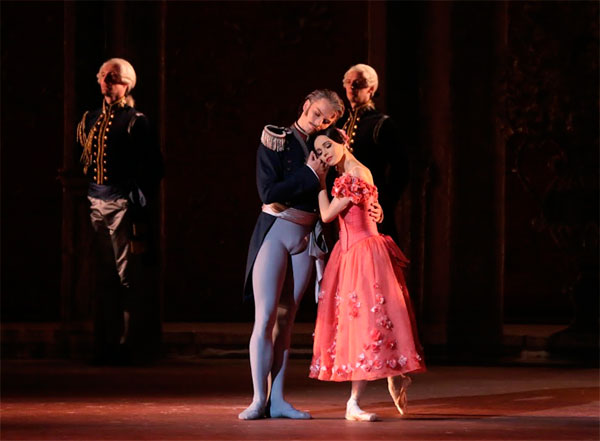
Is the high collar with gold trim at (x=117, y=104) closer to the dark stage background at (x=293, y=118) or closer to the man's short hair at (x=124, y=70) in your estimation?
the man's short hair at (x=124, y=70)

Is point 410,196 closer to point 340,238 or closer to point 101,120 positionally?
point 101,120

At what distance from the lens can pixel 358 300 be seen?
29.7ft

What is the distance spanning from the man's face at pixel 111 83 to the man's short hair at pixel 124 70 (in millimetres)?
19

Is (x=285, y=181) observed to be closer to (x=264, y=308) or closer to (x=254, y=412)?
(x=264, y=308)

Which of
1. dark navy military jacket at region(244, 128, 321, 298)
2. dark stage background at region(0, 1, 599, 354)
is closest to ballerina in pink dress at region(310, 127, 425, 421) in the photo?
dark navy military jacket at region(244, 128, 321, 298)

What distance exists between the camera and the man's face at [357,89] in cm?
1068

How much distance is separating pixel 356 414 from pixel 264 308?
0.72 m

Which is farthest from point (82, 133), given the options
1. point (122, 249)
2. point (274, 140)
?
point (274, 140)

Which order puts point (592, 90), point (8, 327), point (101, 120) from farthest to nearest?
point (8, 327), point (592, 90), point (101, 120)

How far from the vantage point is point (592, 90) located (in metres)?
12.6

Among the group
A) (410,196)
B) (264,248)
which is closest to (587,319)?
(410,196)

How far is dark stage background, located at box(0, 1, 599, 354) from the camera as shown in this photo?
1266 cm

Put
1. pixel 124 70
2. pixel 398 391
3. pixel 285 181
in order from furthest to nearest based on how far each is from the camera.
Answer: pixel 124 70, pixel 398 391, pixel 285 181

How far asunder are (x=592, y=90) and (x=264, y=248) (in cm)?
428
